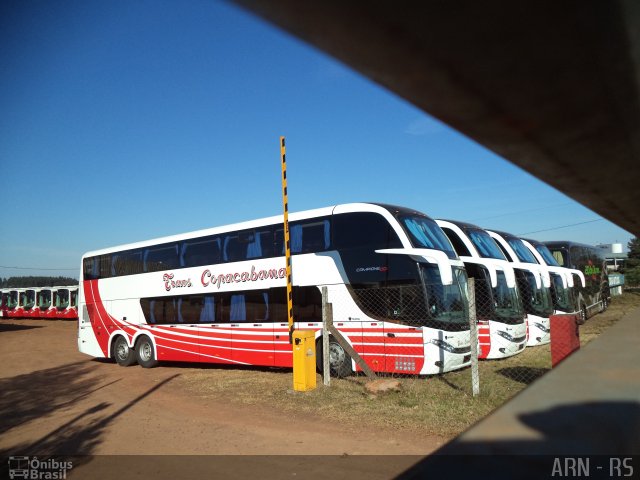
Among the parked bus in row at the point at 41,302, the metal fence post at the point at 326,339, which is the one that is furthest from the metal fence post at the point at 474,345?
the parked bus in row at the point at 41,302

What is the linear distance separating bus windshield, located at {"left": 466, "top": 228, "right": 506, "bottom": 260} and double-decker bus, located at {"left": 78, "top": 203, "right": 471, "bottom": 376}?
2.42 m

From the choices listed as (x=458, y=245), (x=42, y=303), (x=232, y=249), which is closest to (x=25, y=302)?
(x=42, y=303)

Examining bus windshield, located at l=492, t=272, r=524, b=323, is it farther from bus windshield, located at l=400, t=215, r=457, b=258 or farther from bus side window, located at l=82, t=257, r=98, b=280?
bus side window, located at l=82, t=257, r=98, b=280

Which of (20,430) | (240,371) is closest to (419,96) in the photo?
(20,430)

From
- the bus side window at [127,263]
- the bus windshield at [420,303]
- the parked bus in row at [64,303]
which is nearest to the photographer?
the bus windshield at [420,303]

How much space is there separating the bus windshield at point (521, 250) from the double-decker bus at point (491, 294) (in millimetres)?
2238

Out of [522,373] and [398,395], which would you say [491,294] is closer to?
[522,373]

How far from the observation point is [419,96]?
1.08 m

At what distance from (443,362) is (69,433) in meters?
6.41

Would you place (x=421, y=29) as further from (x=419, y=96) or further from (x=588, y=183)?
(x=588, y=183)

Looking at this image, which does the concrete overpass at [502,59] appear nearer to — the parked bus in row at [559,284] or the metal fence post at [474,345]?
the metal fence post at [474,345]

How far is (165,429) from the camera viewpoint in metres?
7.07

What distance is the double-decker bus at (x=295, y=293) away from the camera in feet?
31.4

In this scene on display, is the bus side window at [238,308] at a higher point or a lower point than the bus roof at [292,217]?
lower
